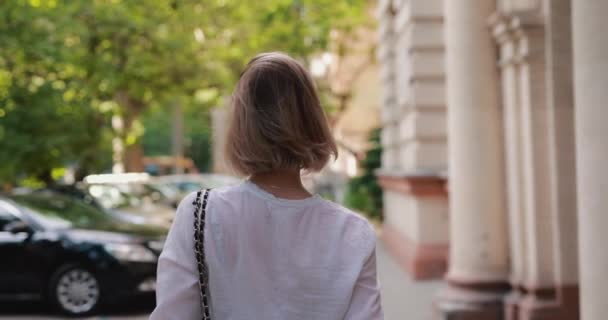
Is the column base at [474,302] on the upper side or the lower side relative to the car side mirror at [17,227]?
lower

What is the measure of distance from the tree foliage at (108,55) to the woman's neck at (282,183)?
1432cm

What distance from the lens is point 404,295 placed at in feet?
33.3

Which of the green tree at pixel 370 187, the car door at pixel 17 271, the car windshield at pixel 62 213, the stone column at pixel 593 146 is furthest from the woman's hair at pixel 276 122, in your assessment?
the green tree at pixel 370 187

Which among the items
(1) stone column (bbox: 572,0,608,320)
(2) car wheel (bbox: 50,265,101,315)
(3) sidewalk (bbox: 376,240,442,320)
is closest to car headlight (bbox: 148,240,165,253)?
(2) car wheel (bbox: 50,265,101,315)

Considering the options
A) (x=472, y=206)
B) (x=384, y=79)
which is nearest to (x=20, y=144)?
(x=384, y=79)

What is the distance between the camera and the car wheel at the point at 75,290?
9.84 metres

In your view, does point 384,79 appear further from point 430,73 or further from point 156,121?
point 156,121

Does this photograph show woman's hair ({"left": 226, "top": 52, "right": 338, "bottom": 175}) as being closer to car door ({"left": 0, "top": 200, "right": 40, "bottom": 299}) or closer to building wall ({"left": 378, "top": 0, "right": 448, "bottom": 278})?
car door ({"left": 0, "top": 200, "right": 40, "bottom": 299})

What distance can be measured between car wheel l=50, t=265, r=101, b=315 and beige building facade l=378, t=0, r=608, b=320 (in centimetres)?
397

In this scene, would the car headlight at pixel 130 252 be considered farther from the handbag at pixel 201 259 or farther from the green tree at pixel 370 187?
the green tree at pixel 370 187

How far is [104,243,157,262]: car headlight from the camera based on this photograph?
32.2ft

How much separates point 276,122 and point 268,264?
367 millimetres

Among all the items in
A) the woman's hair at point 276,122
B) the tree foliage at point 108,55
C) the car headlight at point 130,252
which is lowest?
the car headlight at point 130,252

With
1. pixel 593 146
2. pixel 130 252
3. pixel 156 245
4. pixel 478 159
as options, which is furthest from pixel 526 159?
pixel 130 252
